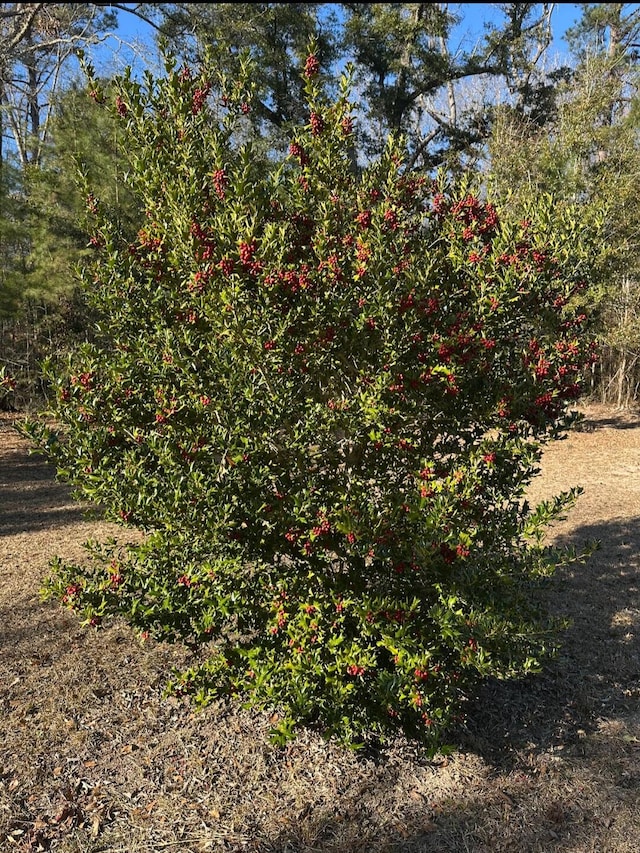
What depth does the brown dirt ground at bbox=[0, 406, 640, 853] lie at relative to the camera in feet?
7.81

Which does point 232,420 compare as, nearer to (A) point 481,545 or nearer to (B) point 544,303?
(A) point 481,545

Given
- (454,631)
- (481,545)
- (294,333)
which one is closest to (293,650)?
(454,631)

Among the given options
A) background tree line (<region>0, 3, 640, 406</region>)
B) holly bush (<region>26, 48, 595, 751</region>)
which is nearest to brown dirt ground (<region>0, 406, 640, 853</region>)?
holly bush (<region>26, 48, 595, 751</region>)

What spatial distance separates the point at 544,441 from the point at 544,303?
1.93 feet

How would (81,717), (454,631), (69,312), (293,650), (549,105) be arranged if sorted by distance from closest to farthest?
(454,631), (293,650), (81,717), (69,312), (549,105)

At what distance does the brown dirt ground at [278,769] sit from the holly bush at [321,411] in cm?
26

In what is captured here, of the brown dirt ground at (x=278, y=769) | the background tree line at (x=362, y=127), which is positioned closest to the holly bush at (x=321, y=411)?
the brown dirt ground at (x=278, y=769)

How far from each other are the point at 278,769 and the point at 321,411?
1573 millimetres

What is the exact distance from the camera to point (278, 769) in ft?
8.89

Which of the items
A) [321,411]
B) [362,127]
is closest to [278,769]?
[321,411]

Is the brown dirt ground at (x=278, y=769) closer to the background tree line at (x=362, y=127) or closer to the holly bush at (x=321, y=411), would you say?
the holly bush at (x=321, y=411)

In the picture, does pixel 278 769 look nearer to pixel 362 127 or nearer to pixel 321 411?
pixel 321 411

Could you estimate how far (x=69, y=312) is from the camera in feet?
35.9

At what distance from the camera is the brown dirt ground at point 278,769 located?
2.38 meters
